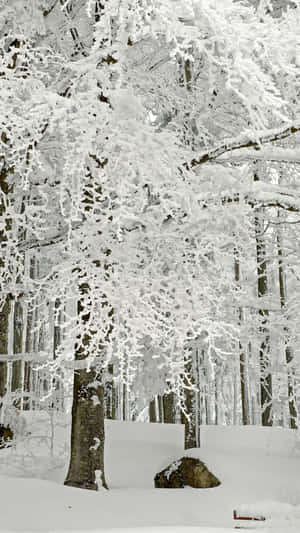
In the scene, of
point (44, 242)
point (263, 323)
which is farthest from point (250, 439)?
point (44, 242)

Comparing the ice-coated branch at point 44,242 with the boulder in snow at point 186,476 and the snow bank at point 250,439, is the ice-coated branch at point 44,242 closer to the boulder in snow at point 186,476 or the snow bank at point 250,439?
the boulder in snow at point 186,476

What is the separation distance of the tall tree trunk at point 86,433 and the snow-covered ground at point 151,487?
0.33 meters

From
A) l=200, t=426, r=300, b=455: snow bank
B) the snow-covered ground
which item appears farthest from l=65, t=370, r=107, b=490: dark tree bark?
l=200, t=426, r=300, b=455: snow bank

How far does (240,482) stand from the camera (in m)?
9.69

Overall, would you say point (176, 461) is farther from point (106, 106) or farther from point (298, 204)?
point (106, 106)

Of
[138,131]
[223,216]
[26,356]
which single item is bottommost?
[26,356]

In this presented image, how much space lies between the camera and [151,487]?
971 cm

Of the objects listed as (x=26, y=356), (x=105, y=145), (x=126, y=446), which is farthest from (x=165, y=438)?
(x=105, y=145)

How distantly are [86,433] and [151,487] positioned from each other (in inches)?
111

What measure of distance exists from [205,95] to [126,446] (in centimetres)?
709

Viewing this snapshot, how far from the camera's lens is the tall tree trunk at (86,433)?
24.3ft

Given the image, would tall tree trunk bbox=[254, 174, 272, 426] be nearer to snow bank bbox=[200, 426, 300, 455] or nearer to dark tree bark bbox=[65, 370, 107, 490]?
snow bank bbox=[200, 426, 300, 455]

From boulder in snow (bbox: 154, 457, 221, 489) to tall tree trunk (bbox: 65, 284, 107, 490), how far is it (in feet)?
7.43

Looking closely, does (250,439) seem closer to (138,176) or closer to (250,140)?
(250,140)
